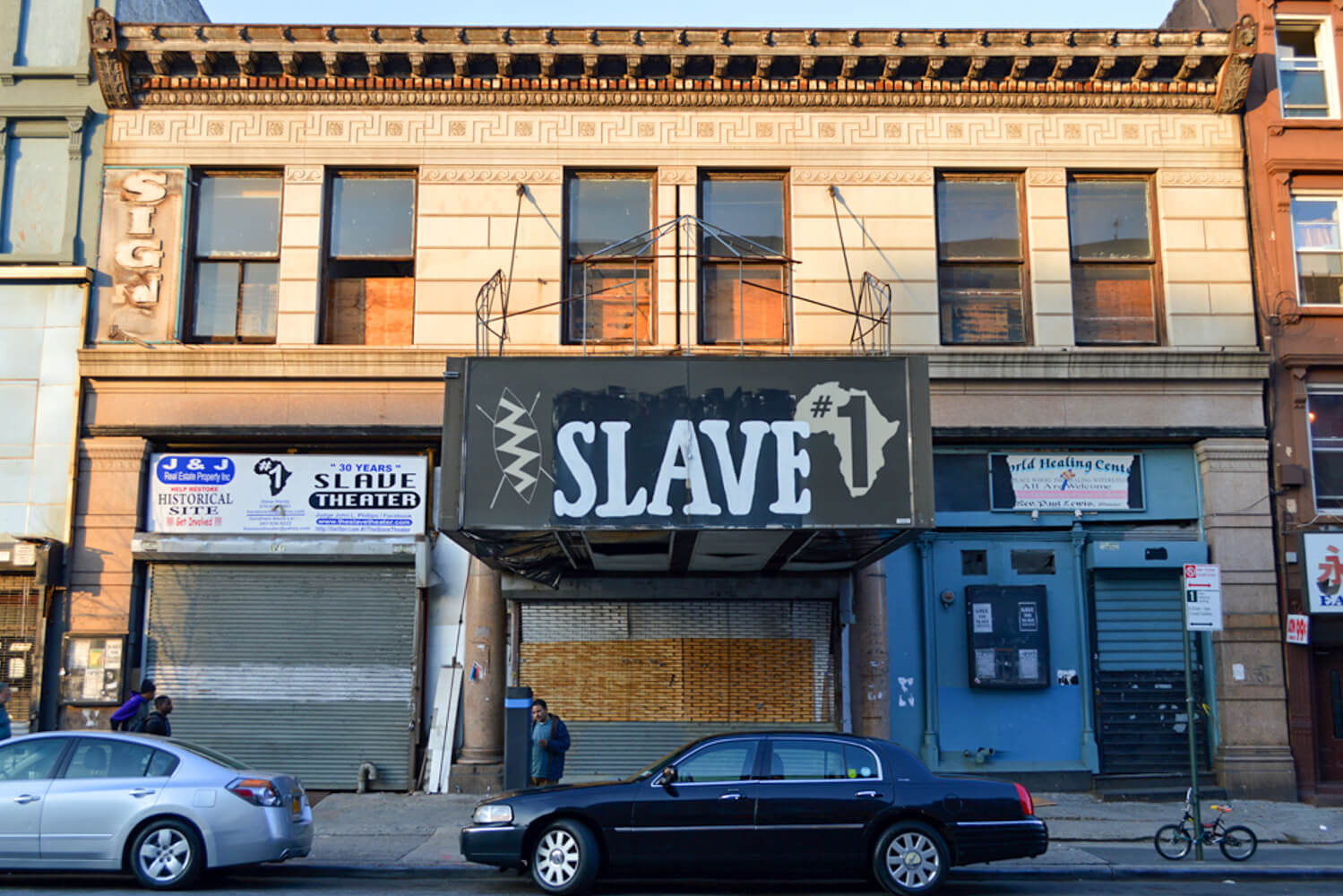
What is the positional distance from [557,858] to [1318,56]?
15.9m

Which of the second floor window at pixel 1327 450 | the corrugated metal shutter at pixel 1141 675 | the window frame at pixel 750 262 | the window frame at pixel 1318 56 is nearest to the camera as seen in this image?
the corrugated metal shutter at pixel 1141 675

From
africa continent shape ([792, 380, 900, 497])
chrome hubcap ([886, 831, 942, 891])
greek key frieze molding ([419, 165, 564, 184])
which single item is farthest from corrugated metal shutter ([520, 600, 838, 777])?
greek key frieze molding ([419, 165, 564, 184])

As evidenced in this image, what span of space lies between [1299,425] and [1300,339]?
48.7 inches

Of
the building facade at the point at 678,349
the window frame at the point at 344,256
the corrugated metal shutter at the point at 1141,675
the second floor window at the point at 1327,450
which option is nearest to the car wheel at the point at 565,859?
the building facade at the point at 678,349

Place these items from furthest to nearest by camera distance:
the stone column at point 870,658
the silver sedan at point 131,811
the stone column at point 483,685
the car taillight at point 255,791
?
the stone column at point 870,658, the stone column at point 483,685, the car taillight at point 255,791, the silver sedan at point 131,811

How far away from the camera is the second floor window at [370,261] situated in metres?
16.5

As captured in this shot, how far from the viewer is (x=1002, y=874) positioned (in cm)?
1127

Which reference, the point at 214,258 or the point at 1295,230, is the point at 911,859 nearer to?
the point at 1295,230

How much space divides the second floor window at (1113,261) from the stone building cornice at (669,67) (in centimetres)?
126

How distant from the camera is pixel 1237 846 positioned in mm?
11789

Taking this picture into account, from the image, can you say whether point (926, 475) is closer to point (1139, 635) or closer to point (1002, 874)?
point (1002, 874)

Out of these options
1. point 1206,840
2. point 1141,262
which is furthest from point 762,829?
point 1141,262

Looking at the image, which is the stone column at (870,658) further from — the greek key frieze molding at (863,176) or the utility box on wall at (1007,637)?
the greek key frieze molding at (863,176)

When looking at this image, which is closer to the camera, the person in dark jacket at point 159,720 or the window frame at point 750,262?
the person in dark jacket at point 159,720
